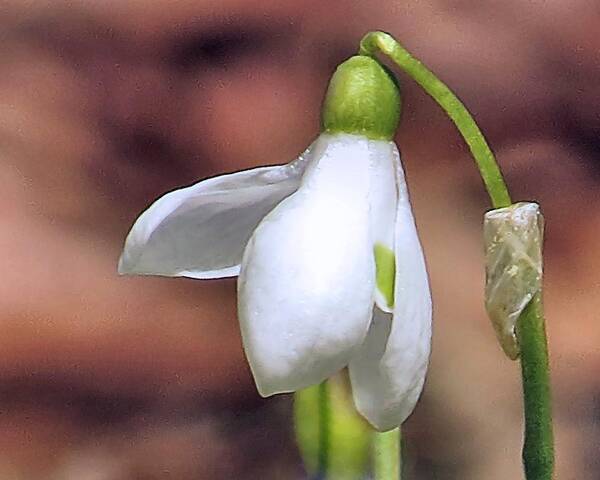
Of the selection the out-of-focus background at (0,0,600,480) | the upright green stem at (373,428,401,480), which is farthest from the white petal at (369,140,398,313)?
the out-of-focus background at (0,0,600,480)

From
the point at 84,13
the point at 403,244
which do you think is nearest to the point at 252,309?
the point at 403,244

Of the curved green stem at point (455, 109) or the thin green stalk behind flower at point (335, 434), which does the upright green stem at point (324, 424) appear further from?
the curved green stem at point (455, 109)

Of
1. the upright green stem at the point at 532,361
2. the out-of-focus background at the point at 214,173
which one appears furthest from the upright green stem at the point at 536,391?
the out-of-focus background at the point at 214,173

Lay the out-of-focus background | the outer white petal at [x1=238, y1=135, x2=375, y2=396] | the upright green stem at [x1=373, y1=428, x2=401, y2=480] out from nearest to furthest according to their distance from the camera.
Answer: the outer white petal at [x1=238, y1=135, x2=375, y2=396]
the upright green stem at [x1=373, y1=428, x2=401, y2=480]
the out-of-focus background

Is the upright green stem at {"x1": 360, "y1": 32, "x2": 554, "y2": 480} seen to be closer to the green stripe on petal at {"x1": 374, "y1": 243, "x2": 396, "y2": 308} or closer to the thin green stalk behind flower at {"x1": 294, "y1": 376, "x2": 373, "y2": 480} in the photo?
the green stripe on petal at {"x1": 374, "y1": 243, "x2": 396, "y2": 308}

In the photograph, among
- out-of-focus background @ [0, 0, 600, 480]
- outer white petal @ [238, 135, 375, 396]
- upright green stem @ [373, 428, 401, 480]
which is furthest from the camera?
out-of-focus background @ [0, 0, 600, 480]

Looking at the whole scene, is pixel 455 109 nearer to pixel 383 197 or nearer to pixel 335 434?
pixel 383 197

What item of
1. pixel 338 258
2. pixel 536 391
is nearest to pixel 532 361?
pixel 536 391
